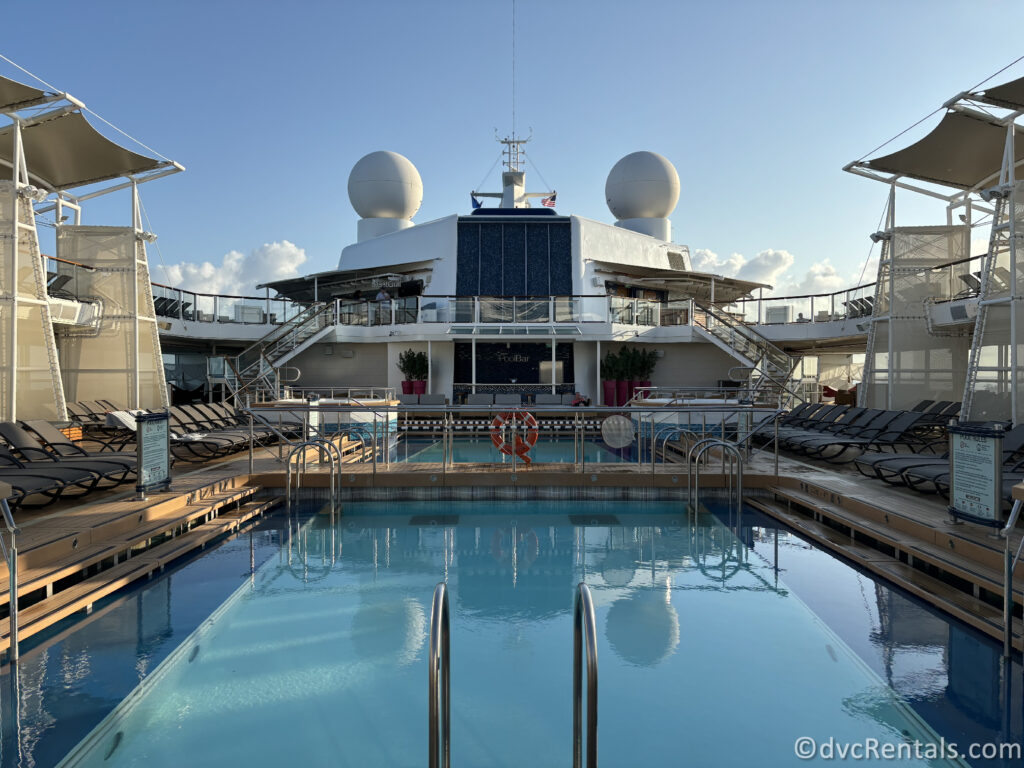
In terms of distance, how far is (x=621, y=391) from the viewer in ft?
67.1

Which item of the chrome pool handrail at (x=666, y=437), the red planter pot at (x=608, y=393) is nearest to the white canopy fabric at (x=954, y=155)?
the chrome pool handrail at (x=666, y=437)

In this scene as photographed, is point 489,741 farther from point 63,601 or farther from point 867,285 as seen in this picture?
point 867,285

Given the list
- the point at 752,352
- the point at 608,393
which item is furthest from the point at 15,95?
the point at 752,352

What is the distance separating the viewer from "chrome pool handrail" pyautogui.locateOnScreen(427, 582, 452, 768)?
2398 mm

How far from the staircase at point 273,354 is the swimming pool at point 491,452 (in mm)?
4912

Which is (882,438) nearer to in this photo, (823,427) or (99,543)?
(823,427)

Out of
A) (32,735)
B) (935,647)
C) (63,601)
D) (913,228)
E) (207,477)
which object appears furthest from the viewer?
(913,228)

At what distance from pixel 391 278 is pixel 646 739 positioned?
74.2 feet

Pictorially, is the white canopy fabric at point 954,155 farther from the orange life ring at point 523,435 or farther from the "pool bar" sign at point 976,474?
the orange life ring at point 523,435

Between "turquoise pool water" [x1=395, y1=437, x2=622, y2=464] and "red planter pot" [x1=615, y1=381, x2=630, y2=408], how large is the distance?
18.1 feet

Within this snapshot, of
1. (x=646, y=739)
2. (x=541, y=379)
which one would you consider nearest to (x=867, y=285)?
(x=541, y=379)

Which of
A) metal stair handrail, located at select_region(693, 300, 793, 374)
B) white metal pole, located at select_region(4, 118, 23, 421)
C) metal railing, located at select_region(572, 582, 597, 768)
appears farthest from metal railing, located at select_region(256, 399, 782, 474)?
metal railing, located at select_region(572, 582, 597, 768)

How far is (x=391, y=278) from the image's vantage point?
2478cm

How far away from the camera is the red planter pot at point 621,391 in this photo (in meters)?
20.4
